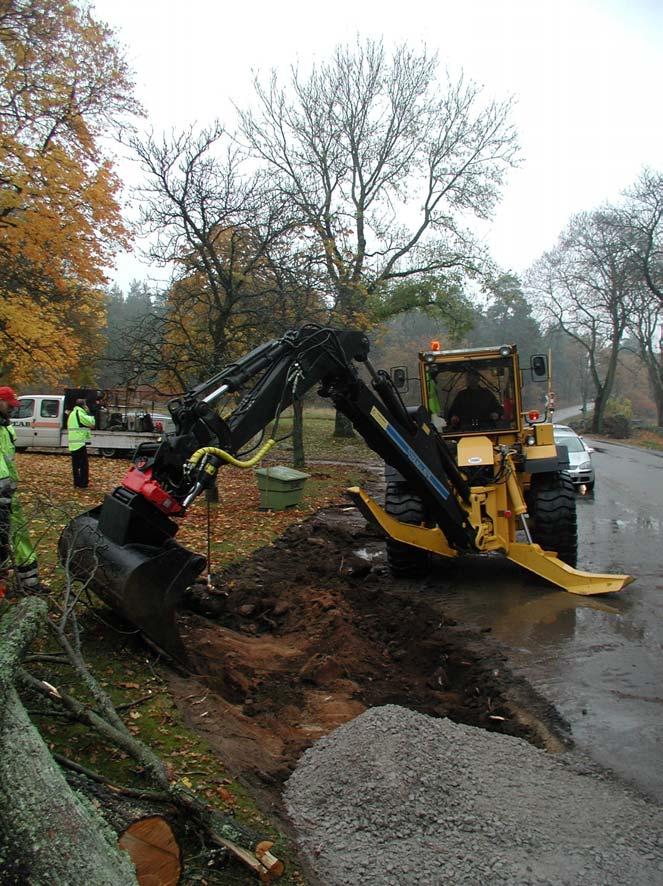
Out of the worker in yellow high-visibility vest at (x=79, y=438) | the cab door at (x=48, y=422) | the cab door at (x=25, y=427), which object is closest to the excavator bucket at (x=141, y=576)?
the worker in yellow high-visibility vest at (x=79, y=438)

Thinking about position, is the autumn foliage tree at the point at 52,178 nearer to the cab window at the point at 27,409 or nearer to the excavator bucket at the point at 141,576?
the cab window at the point at 27,409

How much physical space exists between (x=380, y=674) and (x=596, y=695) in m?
1.71

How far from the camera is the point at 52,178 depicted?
14.4 meters

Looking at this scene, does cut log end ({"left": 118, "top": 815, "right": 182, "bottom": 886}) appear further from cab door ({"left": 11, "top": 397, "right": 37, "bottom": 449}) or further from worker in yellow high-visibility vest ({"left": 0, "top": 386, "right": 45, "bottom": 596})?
cab door ({"left": 11, "top": 397, "right": 37, "bottom": 449})

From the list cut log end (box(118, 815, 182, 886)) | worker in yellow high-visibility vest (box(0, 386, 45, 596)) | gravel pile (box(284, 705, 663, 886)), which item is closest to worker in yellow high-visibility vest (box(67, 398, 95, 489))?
worker in yellow high-visibility vest (box(0, 386, 45, 596))

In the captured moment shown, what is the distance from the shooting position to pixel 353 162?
31.3 metres

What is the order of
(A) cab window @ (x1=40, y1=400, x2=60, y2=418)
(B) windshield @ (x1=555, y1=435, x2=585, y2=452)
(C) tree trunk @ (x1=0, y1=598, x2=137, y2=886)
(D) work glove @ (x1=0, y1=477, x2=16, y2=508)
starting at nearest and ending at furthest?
(C) tree trunk @ (x1=0, y1=598, x2=137, y2=886), (D) work glove @ (x1=0, y1=477, x2=16, y2=508), (B) windshield @ (x1=555, y1=435, x2=585, y2=452), (A) cab window @ (x1=40, y1=400, x2=60, y2=418)

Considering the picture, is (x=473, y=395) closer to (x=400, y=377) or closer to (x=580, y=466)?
(x=400, y=377)

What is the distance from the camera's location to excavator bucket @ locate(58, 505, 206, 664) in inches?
199

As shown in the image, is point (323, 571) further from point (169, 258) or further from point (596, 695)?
point (169, 258)

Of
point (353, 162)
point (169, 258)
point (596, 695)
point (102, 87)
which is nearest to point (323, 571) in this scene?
point (596, 695)

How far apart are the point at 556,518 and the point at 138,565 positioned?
5.96m

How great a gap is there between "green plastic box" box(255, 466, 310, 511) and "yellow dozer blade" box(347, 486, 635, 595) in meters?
4.30

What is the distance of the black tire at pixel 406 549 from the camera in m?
9.13
